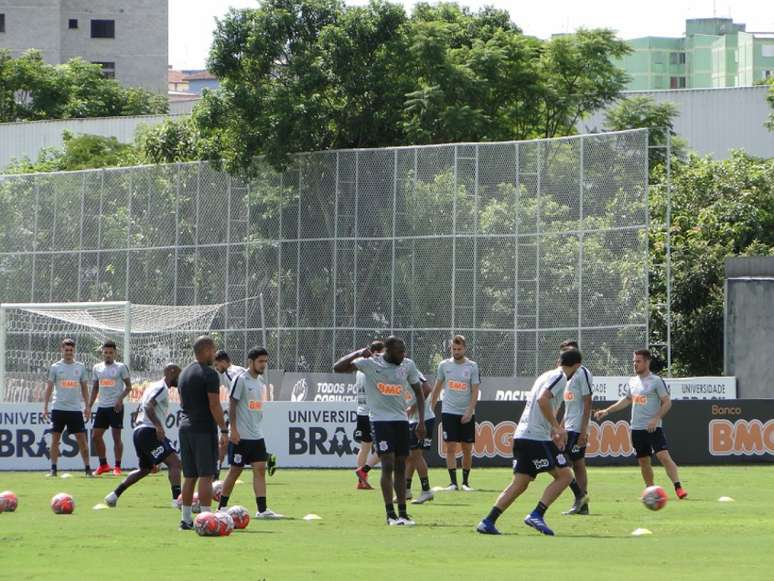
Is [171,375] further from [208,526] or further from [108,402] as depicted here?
[108,402]

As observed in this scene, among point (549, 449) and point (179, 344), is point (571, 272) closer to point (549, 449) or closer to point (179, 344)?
point (179, 344)

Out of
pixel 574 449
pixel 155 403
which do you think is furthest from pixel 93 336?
pixel 574 449

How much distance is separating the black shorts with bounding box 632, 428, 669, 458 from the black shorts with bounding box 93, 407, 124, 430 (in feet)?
29.4

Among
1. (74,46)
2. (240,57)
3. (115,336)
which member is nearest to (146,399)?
(115,336)

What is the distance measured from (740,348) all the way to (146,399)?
1904 centimetres

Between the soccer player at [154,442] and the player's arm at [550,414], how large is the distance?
5085 millimetres

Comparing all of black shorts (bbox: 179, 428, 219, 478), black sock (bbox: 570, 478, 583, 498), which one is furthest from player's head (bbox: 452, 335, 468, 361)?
black shorts (bbox: 179, 428, 219, 478)

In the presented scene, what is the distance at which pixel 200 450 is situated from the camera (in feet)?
49.7

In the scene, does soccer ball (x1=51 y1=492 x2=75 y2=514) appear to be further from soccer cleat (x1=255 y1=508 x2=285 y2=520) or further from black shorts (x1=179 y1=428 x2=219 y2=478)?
black shorts (x1=179 y1=428 x2=219 y2=478)

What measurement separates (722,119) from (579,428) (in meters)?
43.2

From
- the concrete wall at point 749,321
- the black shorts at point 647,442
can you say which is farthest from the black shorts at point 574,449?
the concrete wall at point 749,321

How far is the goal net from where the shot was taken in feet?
119

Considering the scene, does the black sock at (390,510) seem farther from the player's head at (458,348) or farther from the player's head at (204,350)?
the player's head at (458,348)

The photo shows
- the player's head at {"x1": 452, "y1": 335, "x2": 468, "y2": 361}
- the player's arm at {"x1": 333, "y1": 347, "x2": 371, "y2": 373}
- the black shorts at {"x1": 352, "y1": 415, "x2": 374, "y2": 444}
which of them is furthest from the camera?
the black shorts at {"x1": 352, "y1": 415, "x2": 374, "y2": 444}
